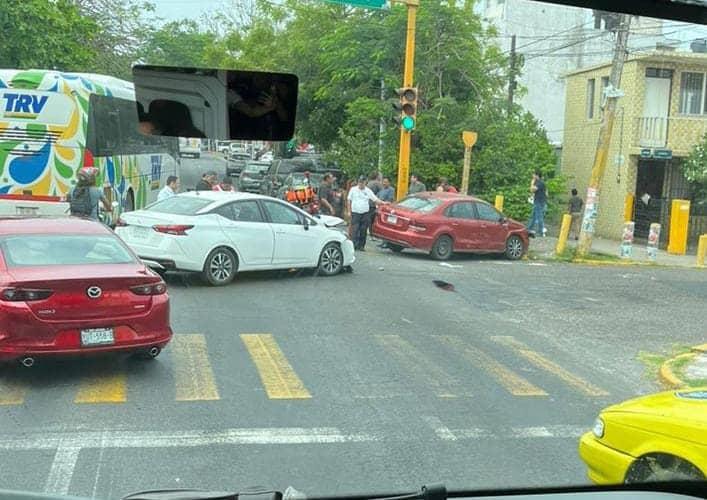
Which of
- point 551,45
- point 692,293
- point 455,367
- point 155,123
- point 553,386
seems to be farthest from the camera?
point 692,293

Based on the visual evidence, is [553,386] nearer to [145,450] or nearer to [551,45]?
[551,45]

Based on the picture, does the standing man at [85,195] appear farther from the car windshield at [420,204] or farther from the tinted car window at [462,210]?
the tinted car window at [462,210]

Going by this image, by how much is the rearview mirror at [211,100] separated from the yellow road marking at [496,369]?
2.45 meters

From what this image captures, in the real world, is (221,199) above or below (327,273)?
above

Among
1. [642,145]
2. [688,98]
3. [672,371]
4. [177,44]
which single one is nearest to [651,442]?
[672,371]

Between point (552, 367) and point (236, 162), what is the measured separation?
2447 mm

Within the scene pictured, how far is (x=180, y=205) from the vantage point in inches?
236

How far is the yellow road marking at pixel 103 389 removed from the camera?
4625 millimetres

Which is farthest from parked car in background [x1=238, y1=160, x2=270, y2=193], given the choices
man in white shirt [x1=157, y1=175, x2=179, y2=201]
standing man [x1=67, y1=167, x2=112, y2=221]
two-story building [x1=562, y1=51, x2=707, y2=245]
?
two-story building [x1=562, y1=51, x2=707, y2=245]

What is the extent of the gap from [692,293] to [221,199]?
4605 mm

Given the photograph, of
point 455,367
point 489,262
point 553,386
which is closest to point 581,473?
point 553,386

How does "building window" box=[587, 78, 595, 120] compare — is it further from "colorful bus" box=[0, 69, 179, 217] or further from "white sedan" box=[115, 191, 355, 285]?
"colorful bus" box=[0, 69, 179, 217]

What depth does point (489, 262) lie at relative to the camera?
8547mm

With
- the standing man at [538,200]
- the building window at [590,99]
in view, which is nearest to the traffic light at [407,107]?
the standing man at [538,200]
